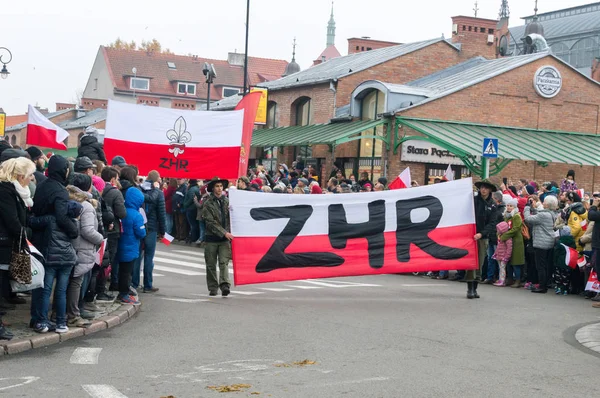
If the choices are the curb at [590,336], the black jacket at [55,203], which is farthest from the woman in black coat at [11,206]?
the curb at [590,336]

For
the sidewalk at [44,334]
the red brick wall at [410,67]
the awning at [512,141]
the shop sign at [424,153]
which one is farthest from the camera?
the red brick wall at [410,67]

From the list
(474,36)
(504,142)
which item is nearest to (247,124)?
(504,142)

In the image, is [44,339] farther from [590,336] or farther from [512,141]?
[512,141]

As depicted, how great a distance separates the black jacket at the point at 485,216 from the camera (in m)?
15.3

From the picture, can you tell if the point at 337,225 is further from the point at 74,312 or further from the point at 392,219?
the point at 74,312

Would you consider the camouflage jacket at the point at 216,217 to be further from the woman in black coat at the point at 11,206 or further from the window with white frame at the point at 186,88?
the window with white frame at the point at 186,88

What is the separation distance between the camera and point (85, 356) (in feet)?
29.7

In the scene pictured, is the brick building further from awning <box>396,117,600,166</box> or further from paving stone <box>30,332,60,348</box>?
paving stone <box>30,332,60,348</box>

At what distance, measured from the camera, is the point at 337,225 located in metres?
15.0

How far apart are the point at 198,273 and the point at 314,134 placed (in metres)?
19.3

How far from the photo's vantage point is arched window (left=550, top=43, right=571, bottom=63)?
8488cm

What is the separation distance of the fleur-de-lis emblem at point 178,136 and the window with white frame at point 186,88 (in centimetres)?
7911

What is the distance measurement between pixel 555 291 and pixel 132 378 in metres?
11.3

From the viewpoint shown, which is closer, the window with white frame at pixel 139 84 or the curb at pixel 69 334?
the curb at pixel 69 334
